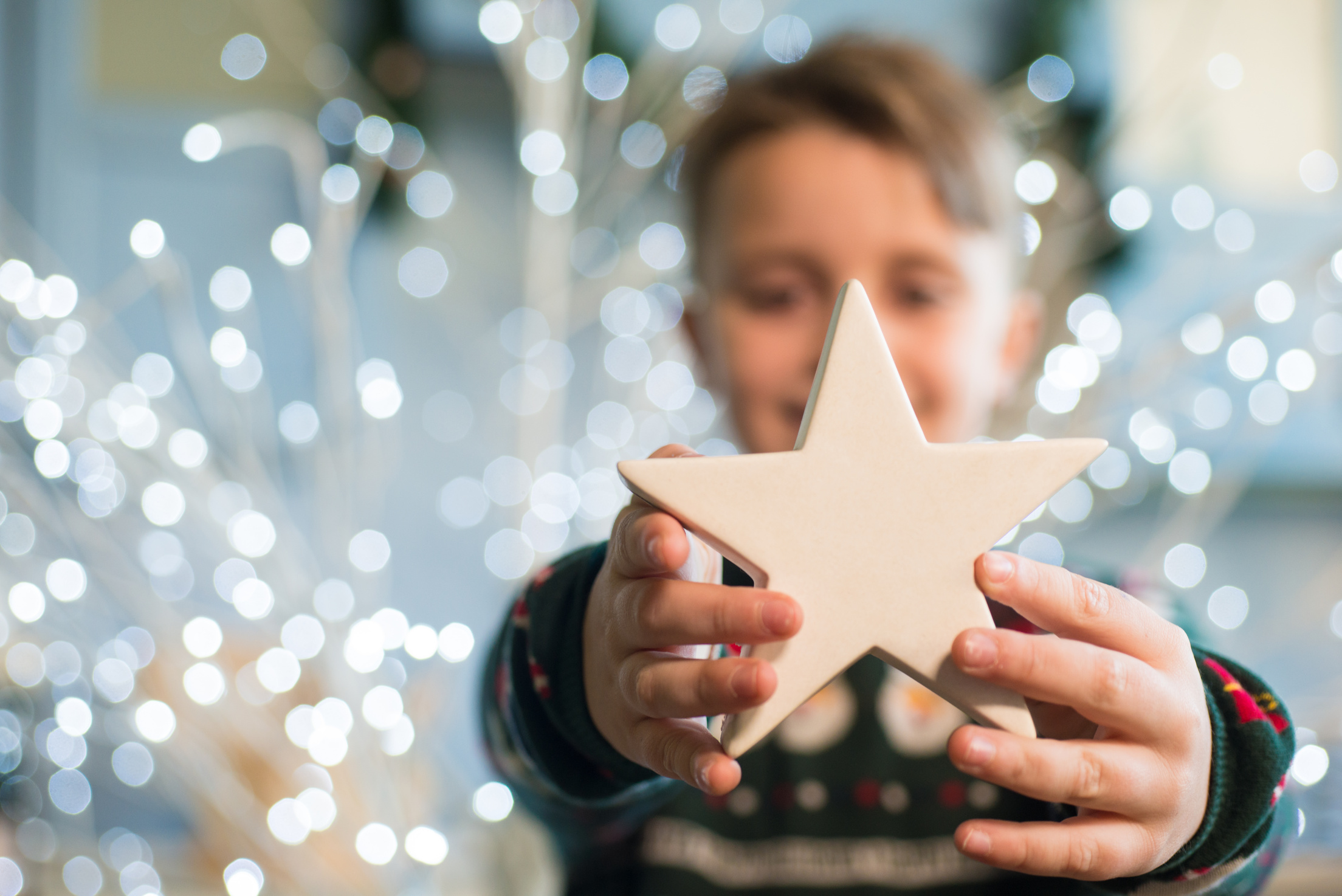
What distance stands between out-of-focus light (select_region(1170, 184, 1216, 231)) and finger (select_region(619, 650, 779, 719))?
970 mm

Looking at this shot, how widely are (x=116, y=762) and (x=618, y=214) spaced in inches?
33.3

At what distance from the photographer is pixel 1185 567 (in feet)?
3.76

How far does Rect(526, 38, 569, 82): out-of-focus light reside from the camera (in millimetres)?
786

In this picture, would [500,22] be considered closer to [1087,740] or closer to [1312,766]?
[1087,740]

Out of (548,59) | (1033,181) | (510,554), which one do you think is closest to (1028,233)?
(1033,181)

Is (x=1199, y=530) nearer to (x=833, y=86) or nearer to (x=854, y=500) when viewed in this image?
(x=833, y=86)

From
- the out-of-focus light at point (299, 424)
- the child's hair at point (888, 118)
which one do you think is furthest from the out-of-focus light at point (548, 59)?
the out-of-focus light at point (299, 424)

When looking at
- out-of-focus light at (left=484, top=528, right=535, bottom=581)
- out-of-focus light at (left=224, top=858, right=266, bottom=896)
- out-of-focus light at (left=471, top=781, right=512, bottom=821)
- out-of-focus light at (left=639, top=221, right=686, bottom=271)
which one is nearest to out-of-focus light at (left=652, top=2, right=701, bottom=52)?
out-of-focus light at (left=639, top=221, right=686, bottom=271)

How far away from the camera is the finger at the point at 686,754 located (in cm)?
28

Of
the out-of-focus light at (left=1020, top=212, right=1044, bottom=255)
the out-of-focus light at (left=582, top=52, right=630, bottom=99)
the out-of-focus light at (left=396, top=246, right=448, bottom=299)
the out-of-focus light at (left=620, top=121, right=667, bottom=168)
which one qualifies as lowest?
the out-of-focus light at (left=396, top=246, right=448, bottom=299)

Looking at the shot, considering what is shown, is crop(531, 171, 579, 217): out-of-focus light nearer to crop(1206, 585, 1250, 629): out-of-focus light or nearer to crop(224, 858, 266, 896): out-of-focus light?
crop(224, 858, 266, 896): out-of-focus light

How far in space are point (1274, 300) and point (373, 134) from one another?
90 centimetres

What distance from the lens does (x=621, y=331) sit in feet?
3.59

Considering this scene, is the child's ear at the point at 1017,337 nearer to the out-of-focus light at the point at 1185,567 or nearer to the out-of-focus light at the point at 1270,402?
the out-of-focus light at the point at 1270,402
